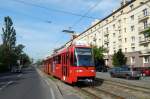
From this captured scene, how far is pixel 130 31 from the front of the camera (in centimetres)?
7000

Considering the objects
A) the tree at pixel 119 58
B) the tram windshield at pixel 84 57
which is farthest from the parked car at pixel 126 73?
the tree at pixel 119 58

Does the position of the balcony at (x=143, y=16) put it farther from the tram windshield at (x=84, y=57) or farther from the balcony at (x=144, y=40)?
the tram windshield at (x=84, y=57)

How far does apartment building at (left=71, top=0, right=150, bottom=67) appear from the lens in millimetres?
63281

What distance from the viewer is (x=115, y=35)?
80.9 m

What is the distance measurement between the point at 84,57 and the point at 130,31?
47661 millimetres

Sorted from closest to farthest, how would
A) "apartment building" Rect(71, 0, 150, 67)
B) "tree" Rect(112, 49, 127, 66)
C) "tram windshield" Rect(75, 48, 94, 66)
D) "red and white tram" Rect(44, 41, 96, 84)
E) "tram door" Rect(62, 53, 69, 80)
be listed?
"red and white tram" Rect(44, 41, 96, 84) → "tram windshield" Rect(75, 48, 94, 66) → "tram door" Rect(62, 53, 69, 80) → "apartment building" Rect(71, 0, 150, 67) → "tree" Rect(112, 49, 127, 66)

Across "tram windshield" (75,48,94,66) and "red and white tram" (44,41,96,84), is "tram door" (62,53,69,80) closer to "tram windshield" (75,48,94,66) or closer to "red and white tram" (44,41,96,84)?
"red and white tram" (44,41,96,84)

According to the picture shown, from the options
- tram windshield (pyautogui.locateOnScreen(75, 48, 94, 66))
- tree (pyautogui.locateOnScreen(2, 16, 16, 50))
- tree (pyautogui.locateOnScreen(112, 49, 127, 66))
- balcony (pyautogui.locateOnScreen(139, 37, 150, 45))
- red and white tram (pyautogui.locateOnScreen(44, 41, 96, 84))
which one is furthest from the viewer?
tree (pyautogui.locateOnScreen(2, 16, 16, 50))

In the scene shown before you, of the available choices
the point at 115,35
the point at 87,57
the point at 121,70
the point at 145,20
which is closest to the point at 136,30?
the point at 145,20

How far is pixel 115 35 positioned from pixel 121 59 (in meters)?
13.2

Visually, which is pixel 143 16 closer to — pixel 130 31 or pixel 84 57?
pixel 130 31

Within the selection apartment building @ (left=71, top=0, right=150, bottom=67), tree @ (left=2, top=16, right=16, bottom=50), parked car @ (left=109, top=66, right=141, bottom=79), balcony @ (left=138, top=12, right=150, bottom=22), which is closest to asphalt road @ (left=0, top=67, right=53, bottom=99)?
parked car @ (left=109, top=66, right=141, bottom=79)

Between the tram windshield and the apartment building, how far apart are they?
112ft

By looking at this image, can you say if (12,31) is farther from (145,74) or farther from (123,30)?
(145,74)
